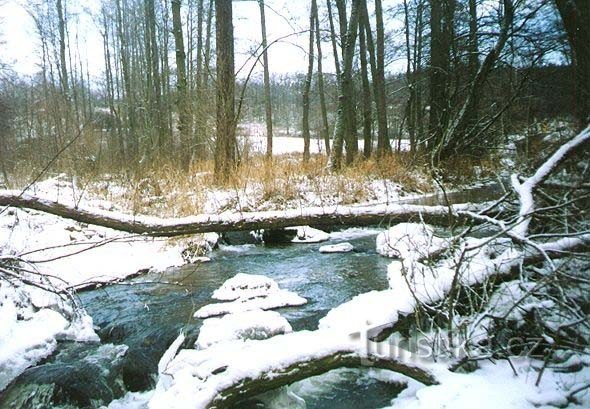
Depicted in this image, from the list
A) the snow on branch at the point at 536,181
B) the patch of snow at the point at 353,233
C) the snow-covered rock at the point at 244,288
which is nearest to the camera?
the snow on branch at the point at 536,181

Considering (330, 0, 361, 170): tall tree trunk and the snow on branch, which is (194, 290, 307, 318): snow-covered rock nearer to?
the snow on branch

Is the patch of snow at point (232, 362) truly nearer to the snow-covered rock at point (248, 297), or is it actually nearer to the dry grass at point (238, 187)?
the snow-covered rock at point (248, 297)

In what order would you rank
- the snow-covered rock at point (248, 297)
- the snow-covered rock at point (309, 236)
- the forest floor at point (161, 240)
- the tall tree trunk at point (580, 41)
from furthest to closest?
the snow-covered rock at point (309, 236) < the snow-covered rock at point (248, 297) < the tall tree trunk at point (580, 41) < the forest floor at point (161, 240)

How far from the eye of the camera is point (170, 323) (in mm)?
3660

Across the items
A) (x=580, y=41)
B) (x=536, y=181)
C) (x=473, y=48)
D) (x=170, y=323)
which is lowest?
(x=170, y=323)

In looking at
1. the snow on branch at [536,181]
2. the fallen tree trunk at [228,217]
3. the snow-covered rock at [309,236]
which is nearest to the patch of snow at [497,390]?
the snow on branch at [536,181]

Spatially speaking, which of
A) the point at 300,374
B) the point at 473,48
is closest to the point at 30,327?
the point at 300,374

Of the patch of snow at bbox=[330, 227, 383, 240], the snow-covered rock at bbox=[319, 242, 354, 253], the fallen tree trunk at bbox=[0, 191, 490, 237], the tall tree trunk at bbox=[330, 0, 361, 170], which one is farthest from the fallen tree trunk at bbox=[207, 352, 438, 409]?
the tall tree trunk at bbox=[330, 0, 361, 170]

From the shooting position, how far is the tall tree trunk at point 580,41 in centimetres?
360

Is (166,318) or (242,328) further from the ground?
(242,328)

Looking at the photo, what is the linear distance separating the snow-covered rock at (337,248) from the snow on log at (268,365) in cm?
346

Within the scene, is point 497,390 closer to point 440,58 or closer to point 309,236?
point 309,236

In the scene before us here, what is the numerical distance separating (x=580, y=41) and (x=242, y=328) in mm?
3821

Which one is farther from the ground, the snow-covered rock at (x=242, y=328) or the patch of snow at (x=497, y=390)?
the patch of snow at (x=497, y=390)
